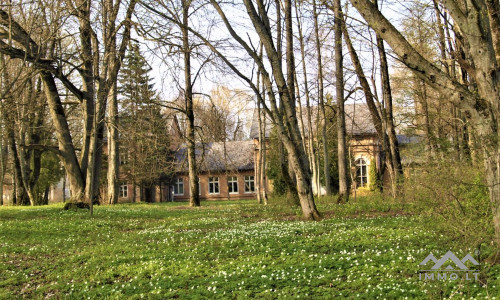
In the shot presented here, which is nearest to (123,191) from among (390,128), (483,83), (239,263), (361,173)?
(361,173)

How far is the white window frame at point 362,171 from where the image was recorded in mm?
46375

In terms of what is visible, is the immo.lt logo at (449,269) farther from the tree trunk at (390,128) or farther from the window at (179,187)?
the window at (179,187)

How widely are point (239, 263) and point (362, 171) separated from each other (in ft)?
139

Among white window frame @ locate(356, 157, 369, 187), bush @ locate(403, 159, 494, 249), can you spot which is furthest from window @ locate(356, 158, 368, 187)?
bush @ locate(403, 159, 494, 249)

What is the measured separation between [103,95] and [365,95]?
482 inches

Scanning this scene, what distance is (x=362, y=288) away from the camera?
5934mm

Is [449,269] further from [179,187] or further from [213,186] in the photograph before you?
[179,187]

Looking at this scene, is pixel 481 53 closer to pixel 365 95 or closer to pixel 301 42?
pixel 365 95

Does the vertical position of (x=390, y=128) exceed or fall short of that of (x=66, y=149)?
it exceeds it

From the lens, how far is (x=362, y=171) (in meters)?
48.0

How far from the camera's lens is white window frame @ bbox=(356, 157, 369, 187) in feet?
152

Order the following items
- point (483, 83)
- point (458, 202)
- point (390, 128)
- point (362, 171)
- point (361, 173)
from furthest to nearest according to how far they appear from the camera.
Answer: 1. point (362, 171)
2. point (361, 173)
3. point (390, 128)
4. point (458, 202)
5. point (483, 83)

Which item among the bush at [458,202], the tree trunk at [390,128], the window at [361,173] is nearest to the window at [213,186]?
the window at [361,173]

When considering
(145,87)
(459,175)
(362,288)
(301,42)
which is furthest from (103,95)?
(362,288)
